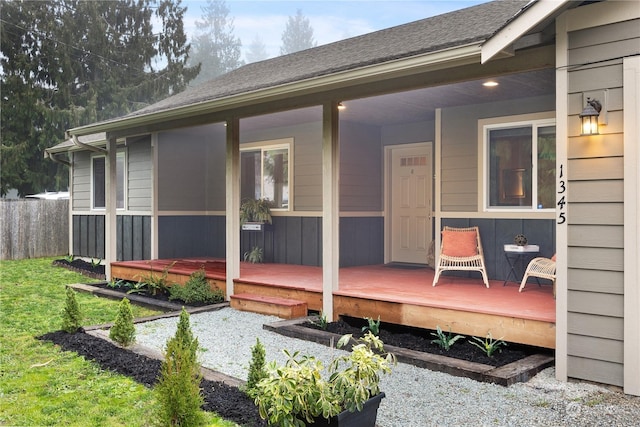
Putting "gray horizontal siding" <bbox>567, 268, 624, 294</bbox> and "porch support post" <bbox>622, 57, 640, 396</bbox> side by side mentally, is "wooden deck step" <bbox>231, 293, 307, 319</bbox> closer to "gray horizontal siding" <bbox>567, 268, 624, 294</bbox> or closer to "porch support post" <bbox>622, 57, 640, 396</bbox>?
"gray horizontal siding" <bbox>567, 268, 624, 294</bbox>

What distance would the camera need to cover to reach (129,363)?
4297mm

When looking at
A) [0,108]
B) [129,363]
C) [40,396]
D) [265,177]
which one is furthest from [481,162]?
[0,108]

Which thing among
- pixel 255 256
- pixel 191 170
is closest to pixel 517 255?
pixel 255 256

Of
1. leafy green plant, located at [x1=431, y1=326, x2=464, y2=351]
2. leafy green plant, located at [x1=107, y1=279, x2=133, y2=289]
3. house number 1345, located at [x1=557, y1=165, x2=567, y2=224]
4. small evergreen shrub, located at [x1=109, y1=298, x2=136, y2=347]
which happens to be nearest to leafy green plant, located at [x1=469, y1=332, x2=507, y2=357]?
leafy green plant, located at [x1=431, y1=326, x2=464, y2=351]

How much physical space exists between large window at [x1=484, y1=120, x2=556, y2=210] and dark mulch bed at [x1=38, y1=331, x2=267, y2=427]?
14.2 ft

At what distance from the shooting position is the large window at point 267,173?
29.8ft

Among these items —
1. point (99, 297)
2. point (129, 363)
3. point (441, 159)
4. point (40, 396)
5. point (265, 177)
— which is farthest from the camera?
point (265, 177)

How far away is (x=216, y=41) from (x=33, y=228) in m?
35.6

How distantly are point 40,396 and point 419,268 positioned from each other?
5.54 meters

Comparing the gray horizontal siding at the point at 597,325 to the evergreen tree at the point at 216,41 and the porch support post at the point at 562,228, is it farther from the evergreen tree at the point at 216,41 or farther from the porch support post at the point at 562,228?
the evergreen tree at the point at 216,41

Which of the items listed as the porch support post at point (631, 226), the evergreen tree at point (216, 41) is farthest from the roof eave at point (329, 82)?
the evergreen tree at point (216, 41)

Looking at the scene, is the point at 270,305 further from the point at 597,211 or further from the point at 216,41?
the point at 216,41

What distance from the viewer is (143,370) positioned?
13.5 ft

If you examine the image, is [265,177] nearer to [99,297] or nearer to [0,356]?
[99,297]
